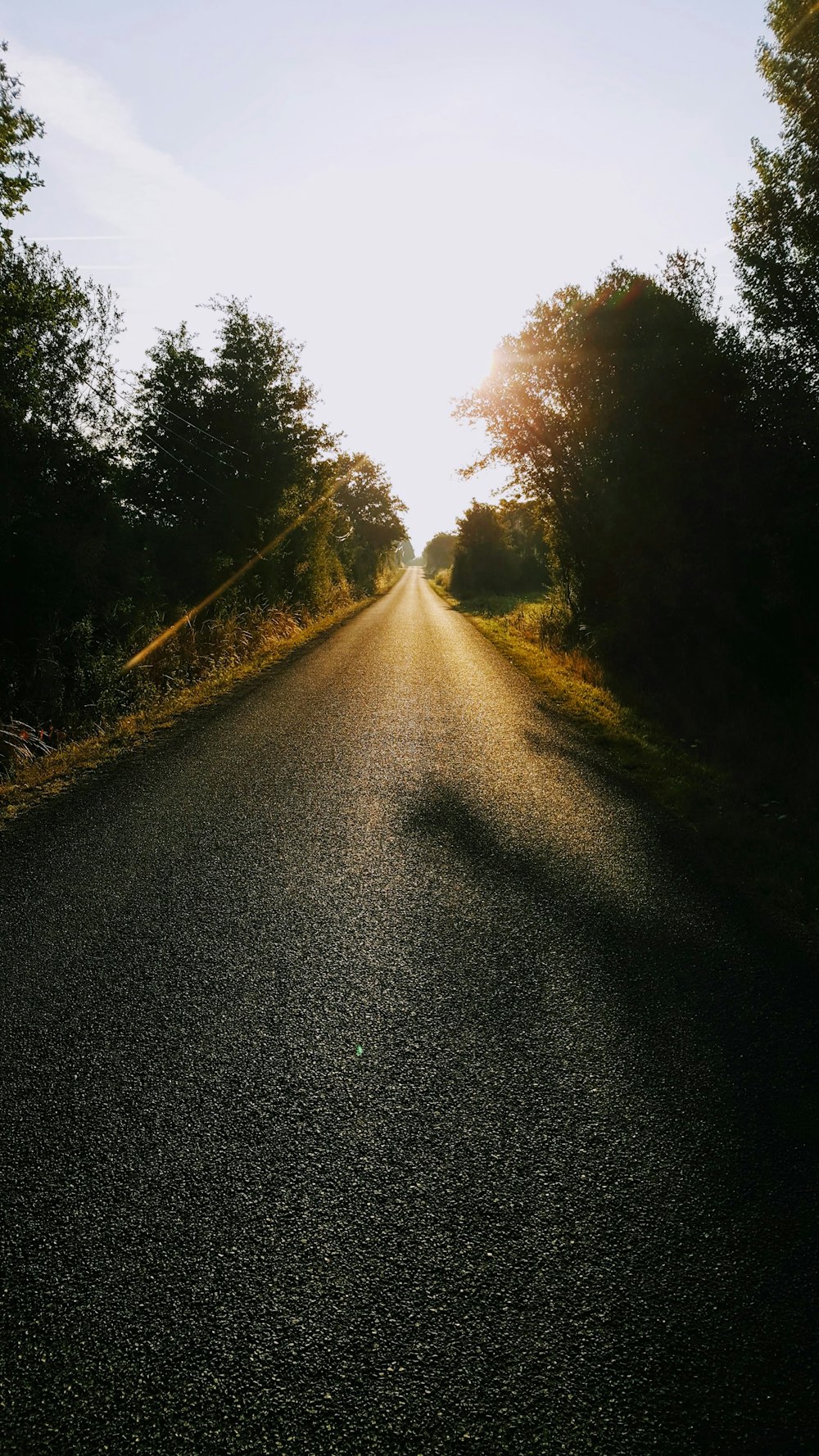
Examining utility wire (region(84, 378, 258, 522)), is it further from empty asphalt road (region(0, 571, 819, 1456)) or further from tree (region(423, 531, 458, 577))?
tree (region(423, 531, 458, 577))

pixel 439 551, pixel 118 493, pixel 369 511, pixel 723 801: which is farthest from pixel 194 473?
pixel 439 551

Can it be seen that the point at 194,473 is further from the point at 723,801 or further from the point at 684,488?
the point at 723,801

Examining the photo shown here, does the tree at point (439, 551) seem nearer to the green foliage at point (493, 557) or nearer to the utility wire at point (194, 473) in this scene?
the green foliage at point (493, 557)

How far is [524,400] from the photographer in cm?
1864

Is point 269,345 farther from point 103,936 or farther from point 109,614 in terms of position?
point 103,936

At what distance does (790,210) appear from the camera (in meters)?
9.71

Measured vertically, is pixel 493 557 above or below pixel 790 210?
below

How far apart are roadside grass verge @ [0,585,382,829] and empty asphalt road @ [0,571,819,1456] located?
2010 mm

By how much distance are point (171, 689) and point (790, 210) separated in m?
12.2

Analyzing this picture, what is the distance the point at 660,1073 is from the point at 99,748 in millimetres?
7204

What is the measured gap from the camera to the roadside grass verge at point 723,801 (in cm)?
457

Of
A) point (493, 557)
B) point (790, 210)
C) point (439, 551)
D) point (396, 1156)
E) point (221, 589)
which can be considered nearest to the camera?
point (396, 1156)

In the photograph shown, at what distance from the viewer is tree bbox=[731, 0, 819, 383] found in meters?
9.36

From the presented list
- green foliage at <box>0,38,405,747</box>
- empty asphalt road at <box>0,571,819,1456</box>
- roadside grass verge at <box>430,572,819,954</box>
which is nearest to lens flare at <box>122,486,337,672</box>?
green foliage at <box>0,38,405,747</box>
